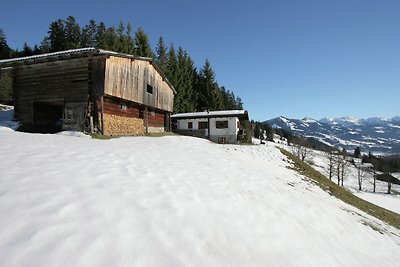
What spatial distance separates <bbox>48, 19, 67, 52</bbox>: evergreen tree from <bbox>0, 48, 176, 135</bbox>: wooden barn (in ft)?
157

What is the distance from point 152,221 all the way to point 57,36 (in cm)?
7328

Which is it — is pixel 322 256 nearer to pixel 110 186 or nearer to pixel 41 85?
pixel 110 186

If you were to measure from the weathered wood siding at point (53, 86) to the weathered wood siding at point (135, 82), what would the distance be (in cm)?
184

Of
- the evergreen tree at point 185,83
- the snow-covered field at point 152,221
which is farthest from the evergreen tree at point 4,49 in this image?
the snow-covered field at point 152,221

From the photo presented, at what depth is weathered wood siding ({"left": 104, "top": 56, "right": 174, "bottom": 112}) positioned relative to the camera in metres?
19.6

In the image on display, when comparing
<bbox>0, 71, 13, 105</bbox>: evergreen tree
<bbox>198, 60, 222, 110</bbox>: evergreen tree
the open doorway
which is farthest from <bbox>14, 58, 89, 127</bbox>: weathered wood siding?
<bbox>198, 60, 222, 110</bbox>: evergreen tree

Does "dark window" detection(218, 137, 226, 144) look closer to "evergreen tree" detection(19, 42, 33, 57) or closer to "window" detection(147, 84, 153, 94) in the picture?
"window" detection(147, 84, 153, 94)

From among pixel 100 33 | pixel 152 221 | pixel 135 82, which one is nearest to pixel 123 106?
pixel 135 82

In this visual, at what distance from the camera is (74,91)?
1914 centimetres

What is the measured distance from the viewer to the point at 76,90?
1909 centimetres

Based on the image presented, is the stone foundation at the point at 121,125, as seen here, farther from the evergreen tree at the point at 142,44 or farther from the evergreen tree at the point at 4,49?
the evergreen tree at the point at 4,49

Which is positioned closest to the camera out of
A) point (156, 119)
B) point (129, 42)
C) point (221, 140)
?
point (156, 119)

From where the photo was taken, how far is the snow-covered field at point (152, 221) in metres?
3.57

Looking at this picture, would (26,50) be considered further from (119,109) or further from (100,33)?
(119,109)
